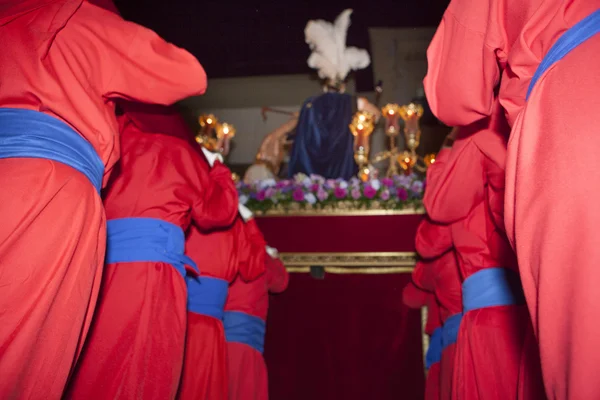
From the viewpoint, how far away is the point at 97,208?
115 centimetres

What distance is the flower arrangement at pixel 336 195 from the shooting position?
10.2 ft

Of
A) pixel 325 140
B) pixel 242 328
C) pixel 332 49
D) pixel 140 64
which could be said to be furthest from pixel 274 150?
pixel 140 64

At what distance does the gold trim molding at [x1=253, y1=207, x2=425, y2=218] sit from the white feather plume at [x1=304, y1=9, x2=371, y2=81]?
1984 millimetres

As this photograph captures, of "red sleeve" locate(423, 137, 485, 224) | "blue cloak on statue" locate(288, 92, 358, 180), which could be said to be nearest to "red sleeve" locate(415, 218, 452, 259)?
"red sleeve" locate(423, 137, 485, 224)

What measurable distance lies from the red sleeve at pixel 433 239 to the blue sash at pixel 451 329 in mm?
302

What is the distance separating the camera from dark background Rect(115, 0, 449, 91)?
3.54 meters

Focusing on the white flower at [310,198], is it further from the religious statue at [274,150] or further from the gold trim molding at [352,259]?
the religious statue at [274,150]

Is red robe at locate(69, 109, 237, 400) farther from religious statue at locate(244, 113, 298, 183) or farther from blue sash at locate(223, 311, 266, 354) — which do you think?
religious statue at locate(244, 113, 298, 183)

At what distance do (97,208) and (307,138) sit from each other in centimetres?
341

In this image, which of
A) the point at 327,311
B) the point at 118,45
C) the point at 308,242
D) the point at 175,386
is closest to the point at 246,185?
the point at 308,242

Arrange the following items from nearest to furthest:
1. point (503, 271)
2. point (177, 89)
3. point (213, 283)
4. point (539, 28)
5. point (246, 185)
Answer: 1. point (539, 28)
2. point (177, 89)
3. point (503, 271)
4. point (213, 283)
5. point (246, 185)

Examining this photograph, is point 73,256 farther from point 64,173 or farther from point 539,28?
point 539,28

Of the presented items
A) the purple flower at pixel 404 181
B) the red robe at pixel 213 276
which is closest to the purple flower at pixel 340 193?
the purple flower at pixel 404 181

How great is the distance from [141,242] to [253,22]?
2.31 metres
